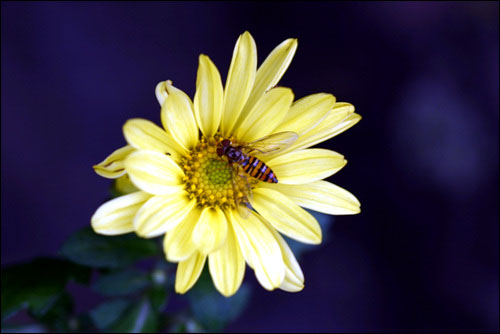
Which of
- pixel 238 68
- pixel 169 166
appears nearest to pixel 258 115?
pixel 238 68

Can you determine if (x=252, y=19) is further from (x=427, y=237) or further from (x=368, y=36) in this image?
(x=427, y=237)

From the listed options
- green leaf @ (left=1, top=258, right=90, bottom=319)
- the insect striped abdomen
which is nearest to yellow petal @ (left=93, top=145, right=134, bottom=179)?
the insect striped abdomen

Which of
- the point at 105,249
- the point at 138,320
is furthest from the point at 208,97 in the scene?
the point at 138,320

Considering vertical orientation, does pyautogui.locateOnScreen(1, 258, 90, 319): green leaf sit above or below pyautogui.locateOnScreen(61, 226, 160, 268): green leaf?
below

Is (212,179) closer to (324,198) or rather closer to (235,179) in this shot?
(235,179)

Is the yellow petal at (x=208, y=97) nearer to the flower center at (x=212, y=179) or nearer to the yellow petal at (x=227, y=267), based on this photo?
the flower center at (x=212, y=179)

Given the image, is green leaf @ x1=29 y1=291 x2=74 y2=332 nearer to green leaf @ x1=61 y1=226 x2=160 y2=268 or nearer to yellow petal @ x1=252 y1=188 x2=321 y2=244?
green leaf @ x1=61 y1=226 x2=160 y2=268

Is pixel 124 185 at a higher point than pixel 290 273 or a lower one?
higher
